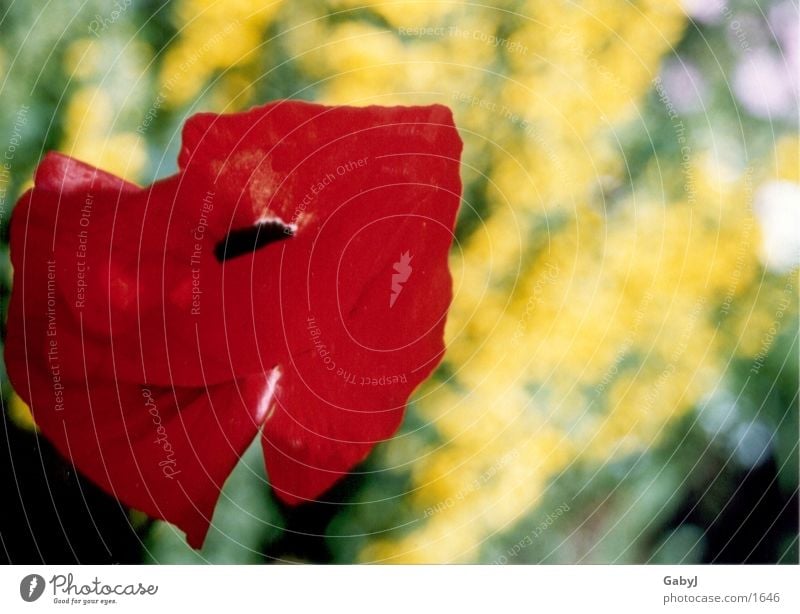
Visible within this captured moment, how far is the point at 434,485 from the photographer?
0.74 meters

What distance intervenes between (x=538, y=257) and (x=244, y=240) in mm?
259

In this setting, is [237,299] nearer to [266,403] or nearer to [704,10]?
[266,403]

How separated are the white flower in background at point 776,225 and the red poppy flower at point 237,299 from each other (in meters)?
0.28

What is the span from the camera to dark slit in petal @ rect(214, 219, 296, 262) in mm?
723

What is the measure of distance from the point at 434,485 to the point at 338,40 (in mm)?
397

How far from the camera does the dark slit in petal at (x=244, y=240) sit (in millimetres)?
723

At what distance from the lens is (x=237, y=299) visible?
28.6 inches

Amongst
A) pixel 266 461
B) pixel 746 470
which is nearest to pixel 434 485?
pixel 266 461
